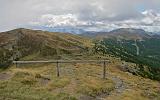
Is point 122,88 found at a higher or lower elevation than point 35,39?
lower

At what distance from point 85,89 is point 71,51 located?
208 feet

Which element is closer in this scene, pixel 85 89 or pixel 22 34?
pixel 85 89

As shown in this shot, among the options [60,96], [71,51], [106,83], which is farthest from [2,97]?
[71,51]

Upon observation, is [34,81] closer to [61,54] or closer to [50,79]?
[50,79]

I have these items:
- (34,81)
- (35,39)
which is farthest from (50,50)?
(34,81)

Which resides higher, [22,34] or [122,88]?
[22,34]

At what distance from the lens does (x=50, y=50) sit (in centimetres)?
10019

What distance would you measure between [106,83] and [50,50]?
53583 mm

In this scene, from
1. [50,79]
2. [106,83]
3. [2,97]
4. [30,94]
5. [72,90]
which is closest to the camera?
[2,97]

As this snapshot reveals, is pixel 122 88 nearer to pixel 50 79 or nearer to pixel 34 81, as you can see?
pixel 50 79

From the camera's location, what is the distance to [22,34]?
396 feet

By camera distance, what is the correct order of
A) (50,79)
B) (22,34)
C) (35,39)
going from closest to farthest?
(50,79)
(35,39)
(22,34)

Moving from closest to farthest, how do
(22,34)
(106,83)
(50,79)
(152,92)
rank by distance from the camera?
(50,79) → (106,83) → (152,92) → (22,34)

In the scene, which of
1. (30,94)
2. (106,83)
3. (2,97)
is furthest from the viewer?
(106,83)
